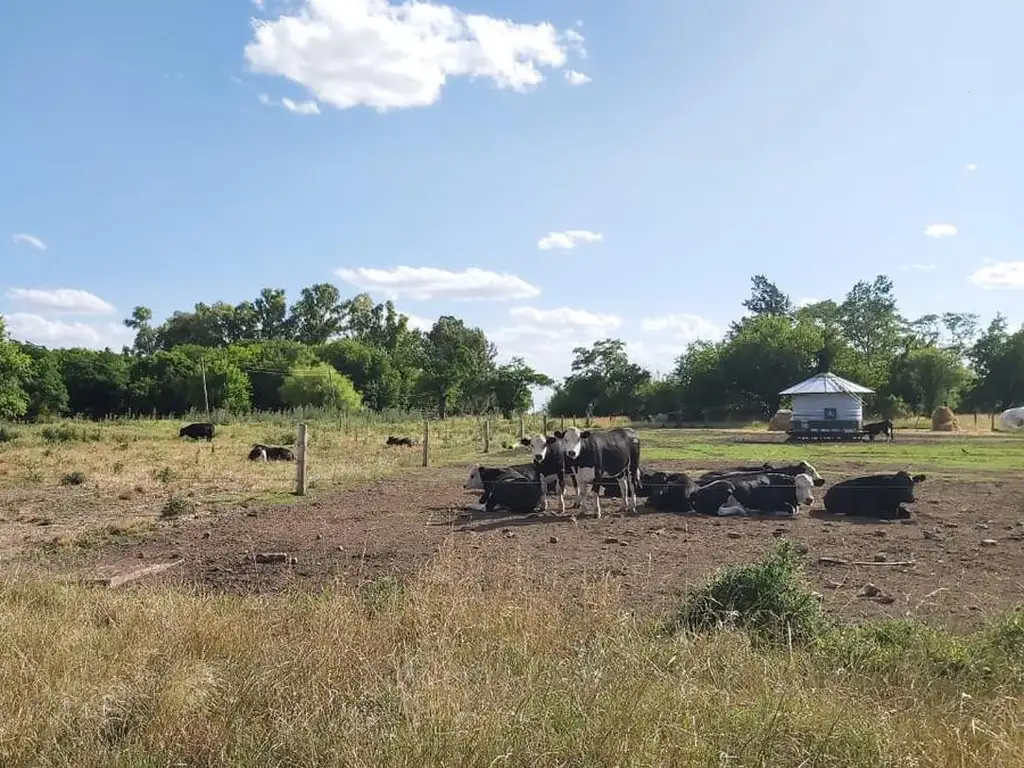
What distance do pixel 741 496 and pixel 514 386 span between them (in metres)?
50.9

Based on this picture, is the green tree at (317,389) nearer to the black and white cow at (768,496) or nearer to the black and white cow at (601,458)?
the black and white cow at (601,458)

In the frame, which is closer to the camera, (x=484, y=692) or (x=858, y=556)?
(x=484, y=692)

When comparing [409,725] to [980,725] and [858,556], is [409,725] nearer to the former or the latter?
[980,725]

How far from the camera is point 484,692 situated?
4.32 meters

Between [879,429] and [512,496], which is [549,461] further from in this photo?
[879,429]

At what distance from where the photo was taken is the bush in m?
5.92

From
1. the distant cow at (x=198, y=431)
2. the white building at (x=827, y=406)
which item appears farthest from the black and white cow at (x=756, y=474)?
the white building at (x=827, y=406)

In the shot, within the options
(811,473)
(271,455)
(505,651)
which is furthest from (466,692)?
(271,455)

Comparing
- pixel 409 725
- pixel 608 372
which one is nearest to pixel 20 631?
pixel 409 725

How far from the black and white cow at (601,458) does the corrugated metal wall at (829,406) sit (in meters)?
31.8

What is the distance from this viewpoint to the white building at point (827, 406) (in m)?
44.0

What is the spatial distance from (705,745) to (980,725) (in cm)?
141

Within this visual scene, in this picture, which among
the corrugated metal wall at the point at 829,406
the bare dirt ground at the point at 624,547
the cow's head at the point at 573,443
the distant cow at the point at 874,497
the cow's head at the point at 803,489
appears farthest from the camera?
the corrugated metal wall at the point at 829,406

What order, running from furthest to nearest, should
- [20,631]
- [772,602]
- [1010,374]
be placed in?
[1010,374]
[772,602]
[20,631]
